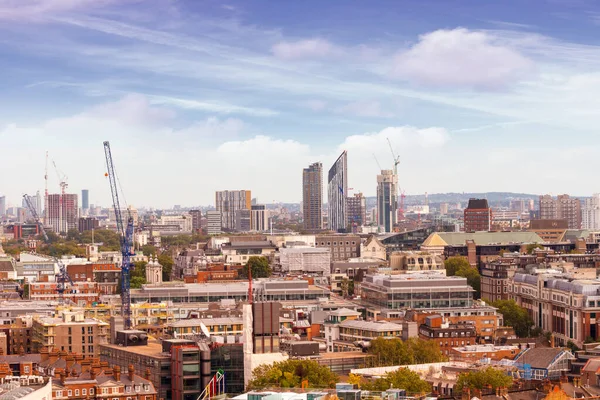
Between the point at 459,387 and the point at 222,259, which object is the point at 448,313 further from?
the point at 222,259

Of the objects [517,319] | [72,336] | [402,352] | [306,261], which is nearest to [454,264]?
[306,261]

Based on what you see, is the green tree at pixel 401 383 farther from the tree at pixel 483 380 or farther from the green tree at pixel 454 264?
the green tree at pixel 454 264

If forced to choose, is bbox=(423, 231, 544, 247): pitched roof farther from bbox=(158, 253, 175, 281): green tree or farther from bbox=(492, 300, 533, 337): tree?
bbox=(492, 300, 533, 337): tree

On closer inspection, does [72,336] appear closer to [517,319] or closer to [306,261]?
[517,319]

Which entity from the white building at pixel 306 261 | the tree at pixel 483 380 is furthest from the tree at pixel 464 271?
the tree at pixel 483 380

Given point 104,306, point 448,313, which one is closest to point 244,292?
point 104,306

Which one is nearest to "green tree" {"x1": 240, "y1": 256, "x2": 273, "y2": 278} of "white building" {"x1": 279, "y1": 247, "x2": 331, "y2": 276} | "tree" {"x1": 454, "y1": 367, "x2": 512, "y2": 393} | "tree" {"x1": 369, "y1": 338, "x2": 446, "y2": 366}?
"white building" {"x1": 279, "y1": 247, "x2": 331, "y2": 276}
